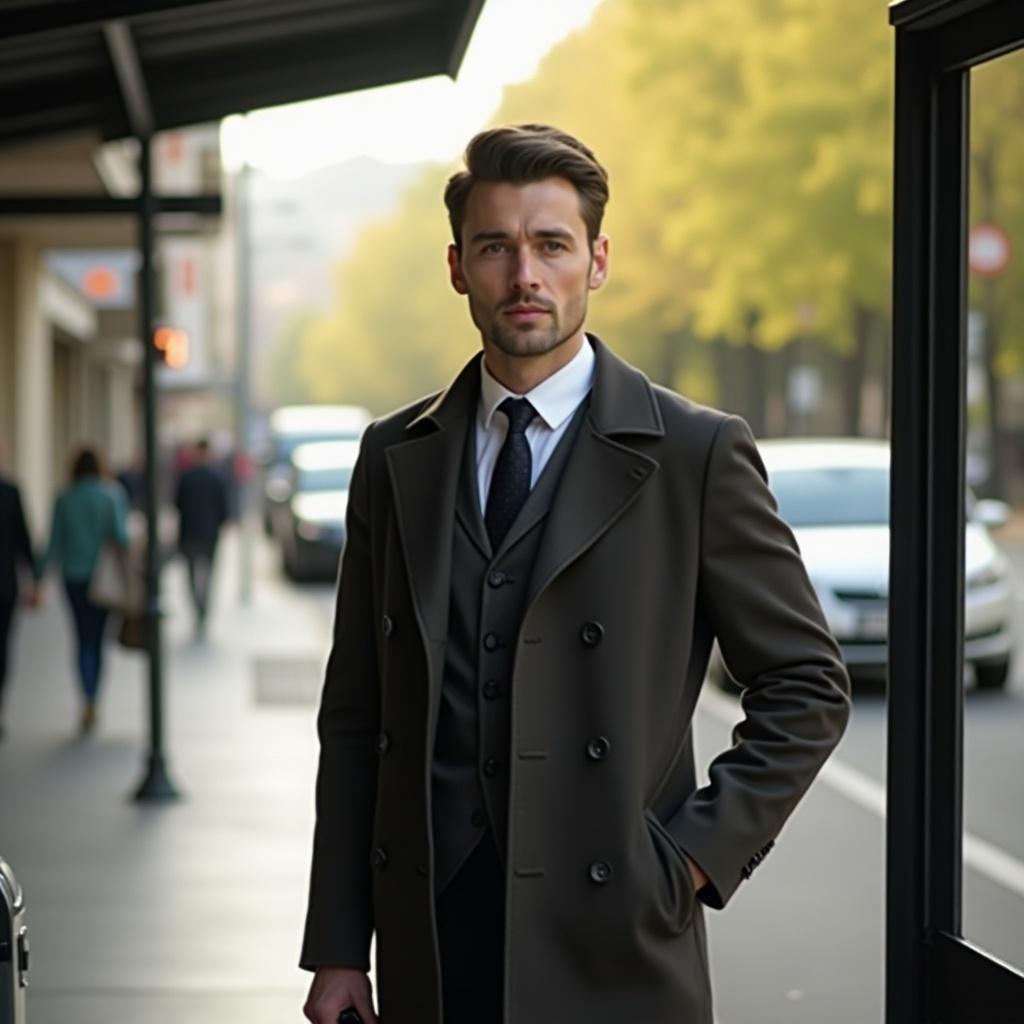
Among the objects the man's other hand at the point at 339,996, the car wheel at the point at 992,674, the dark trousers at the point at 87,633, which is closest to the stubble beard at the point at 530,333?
the man's other hand at the point at 339,996

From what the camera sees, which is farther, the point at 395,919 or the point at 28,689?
the point at 28,689

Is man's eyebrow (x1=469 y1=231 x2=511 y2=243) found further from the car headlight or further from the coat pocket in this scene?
the car headlight

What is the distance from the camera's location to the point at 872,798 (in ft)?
36.6

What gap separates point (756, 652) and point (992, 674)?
12.2 m

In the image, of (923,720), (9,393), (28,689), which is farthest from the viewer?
(9,393)

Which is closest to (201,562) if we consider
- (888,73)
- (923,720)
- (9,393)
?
(9,393)

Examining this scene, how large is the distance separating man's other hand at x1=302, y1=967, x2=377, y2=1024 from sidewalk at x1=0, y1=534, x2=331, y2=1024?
358 centimetres

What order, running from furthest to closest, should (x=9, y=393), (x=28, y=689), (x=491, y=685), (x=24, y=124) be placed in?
(x=9, y=393)
(x=28, y=689)
(x=24, y=124)
(x=491, y=685)

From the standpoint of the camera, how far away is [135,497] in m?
35.0

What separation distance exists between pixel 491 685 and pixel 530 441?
34cm

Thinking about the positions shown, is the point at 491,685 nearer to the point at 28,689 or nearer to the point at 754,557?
the point at 754,557

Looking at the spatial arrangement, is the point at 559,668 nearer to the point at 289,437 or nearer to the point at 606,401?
the point at 606,401

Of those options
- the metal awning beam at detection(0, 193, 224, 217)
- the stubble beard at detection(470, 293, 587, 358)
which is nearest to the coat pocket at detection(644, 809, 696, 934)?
the stubble beard at detection(470, 293, 587, 358)

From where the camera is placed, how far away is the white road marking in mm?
8652
